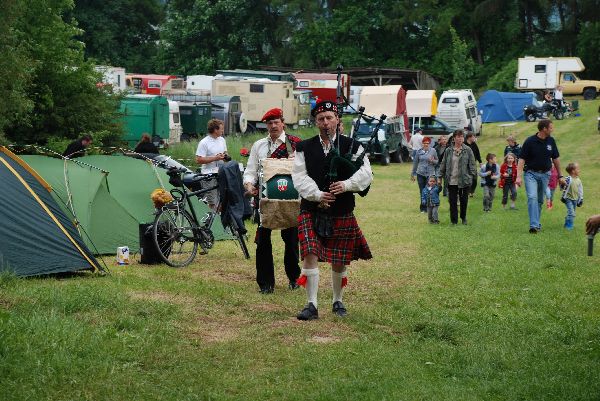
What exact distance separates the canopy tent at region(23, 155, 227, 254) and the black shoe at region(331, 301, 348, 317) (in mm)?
4717

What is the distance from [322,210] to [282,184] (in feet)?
3.88

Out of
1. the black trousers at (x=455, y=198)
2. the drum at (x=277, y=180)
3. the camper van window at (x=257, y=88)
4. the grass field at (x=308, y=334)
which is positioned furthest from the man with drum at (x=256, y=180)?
the camper van window at (x=257, y=88)

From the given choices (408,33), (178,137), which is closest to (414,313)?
(178,137)

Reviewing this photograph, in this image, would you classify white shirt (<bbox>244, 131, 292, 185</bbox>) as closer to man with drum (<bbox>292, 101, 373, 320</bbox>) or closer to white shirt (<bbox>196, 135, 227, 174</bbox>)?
man with drum (<bbox>292, 101, 373, 320</bbox>)

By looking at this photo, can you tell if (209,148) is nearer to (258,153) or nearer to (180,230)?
(180,230)

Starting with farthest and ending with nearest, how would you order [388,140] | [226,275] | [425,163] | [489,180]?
1. [388,140]
2. [489,180]
3. [425,163]
4. [226,275]

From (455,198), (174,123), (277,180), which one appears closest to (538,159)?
(455,198)

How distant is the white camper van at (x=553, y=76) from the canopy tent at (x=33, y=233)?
5687cm

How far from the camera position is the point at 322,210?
31.0 ft

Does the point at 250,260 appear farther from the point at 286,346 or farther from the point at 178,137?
the point at 178,137

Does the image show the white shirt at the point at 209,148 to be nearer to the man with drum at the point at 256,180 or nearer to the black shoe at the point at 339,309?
the man with drum at the point at 256,180

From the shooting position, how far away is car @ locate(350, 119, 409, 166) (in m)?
41.5

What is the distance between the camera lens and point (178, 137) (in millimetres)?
43281

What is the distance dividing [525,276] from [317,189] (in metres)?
4.43
